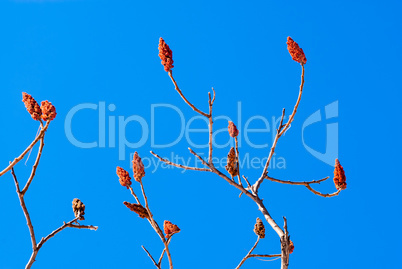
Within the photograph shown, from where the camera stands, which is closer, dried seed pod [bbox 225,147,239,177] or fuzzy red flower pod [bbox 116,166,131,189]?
fuzzy red flower pod [bbox 116,166,131,189]

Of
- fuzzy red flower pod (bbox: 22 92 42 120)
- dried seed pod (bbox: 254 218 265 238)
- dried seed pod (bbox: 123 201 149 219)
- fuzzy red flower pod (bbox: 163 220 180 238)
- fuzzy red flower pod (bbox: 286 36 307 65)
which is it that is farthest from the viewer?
dried seed pod (bbox: 254 218 265 238)

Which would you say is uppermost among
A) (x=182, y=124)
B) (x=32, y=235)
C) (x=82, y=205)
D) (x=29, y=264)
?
(x=182, y=124)

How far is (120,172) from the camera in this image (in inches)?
168

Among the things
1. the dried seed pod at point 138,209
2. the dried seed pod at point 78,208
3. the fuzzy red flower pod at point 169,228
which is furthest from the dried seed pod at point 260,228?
the dried seed pod at point 78,208

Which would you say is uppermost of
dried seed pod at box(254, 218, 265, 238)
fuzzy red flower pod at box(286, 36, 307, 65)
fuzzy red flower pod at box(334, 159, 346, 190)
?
fuzzy red flower pod at box(286, 36, 307, 65)

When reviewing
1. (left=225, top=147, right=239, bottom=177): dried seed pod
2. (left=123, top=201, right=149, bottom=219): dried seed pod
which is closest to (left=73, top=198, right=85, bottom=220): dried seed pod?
(left=123, top=201, right=149, bottom=219): dried seed pod

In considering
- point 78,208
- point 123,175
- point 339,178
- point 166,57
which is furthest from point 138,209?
point 339,178

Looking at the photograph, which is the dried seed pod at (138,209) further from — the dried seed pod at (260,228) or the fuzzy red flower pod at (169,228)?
the dried seed pod at (260,228)

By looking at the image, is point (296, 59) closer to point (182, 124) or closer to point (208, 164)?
point (208, 164)

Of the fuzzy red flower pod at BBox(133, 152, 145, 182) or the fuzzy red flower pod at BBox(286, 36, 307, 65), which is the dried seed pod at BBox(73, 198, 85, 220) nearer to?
the fuzzy red flower pod at BBox(133, 152, 145, 182)

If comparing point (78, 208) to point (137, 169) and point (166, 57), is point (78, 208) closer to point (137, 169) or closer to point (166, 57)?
point (137, 169)

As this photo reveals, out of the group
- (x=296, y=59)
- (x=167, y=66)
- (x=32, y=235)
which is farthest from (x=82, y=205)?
(x=296, y=59)

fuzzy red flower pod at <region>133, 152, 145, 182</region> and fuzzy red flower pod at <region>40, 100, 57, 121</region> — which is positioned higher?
fuzzy red flower pod at <region>40, 100, 57, 121</region>

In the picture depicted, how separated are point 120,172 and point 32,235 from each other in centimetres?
106
